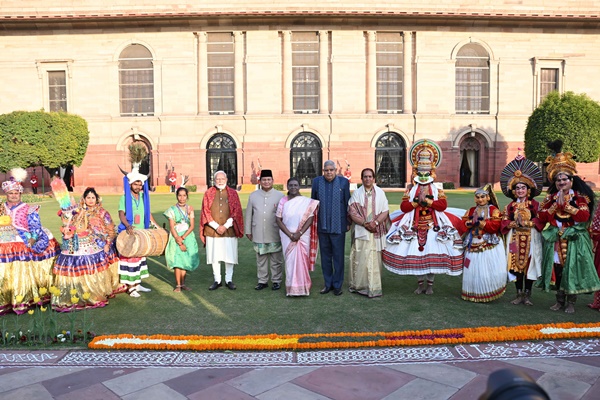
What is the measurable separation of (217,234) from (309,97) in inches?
991

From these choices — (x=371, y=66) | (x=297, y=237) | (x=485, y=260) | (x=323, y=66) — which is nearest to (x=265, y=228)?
(x=297, y=237)

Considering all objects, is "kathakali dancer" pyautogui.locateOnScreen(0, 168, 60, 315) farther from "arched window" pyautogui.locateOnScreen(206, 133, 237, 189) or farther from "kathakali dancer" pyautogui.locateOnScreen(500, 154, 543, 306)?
"arched window" pyautogui.locateOnScreen(206, 133, 237, 189)

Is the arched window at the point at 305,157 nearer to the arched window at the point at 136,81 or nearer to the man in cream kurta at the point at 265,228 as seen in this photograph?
the arched window at the point at 136,81

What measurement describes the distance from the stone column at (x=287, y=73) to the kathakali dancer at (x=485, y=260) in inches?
1007

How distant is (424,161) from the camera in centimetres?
788

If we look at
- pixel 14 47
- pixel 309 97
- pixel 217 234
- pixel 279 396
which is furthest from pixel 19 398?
pixel 14 47

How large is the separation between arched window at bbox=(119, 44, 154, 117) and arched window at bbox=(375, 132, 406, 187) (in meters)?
15.6

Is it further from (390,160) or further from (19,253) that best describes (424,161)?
(390,160)

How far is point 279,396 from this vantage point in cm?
Result: 411

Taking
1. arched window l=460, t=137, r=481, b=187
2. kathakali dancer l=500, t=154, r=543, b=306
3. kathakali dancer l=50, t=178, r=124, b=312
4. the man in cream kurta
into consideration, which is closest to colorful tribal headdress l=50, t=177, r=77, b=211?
kathakali dancer l=50, t=178, r=124, b=312

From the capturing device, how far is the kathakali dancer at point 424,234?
752cm

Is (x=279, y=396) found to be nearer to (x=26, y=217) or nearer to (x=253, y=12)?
(x=26, y=217)

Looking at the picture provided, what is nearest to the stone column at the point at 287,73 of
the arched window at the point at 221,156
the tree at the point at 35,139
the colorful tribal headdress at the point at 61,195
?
the arched window at the point at 221,156

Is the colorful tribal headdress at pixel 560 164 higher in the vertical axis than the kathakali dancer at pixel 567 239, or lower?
higher
